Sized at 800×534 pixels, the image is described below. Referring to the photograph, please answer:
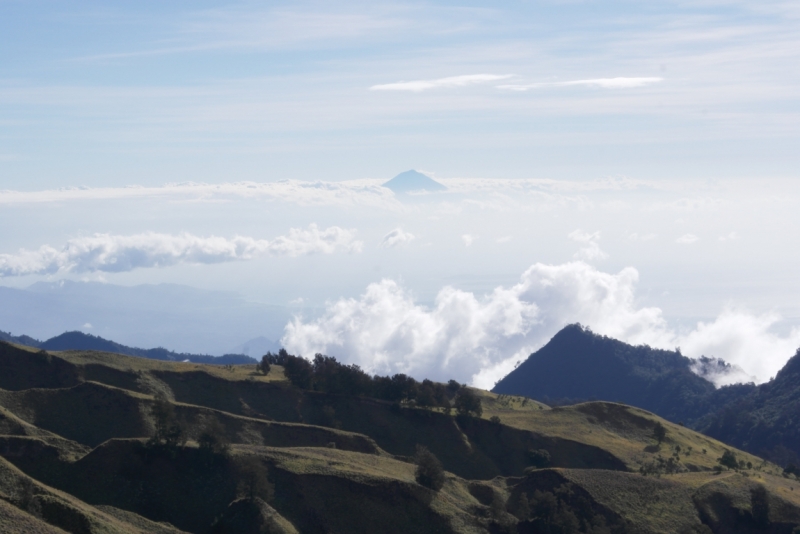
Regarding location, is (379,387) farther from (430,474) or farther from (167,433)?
(167,433)

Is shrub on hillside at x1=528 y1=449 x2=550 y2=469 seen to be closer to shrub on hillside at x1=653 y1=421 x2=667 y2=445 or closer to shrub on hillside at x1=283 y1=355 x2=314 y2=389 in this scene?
shrub on hillside at x1=653 y1=421 x2=667 y2=445

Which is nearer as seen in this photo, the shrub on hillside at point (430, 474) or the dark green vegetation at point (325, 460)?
the dark green vegetation at point (325, 460)

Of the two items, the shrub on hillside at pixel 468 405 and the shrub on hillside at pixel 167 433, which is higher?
the shrub on hillside at pixel 167 433

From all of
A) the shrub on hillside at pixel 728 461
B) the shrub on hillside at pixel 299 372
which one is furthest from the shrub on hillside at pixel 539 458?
the shrub on hillside at pixel 299 372

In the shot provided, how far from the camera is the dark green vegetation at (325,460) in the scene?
72.4m

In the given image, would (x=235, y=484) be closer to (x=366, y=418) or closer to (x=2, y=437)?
(x=2, y=437)

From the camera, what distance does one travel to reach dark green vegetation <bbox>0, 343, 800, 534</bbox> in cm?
7244

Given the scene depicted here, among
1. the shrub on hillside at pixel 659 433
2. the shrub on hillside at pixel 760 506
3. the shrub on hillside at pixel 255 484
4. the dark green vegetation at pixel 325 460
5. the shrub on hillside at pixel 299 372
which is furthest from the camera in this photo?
the shrub on hillside at pixel 659 433

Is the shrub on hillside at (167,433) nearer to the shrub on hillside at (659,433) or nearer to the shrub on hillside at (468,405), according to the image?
the shrub on hillside at (468,405)

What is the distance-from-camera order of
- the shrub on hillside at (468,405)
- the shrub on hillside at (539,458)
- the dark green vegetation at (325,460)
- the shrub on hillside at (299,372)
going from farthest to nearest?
the shrub on hillside at (299,372) → the shrub on hillside at (468,405) → the shrub on hillside at (539,458) → the dark green vegetation at (325,460)

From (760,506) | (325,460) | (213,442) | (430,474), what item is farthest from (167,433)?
(760,506)

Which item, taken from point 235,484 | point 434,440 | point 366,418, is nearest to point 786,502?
point 434,440

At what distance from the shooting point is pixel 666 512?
85.4 meters

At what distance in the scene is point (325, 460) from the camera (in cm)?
8275
